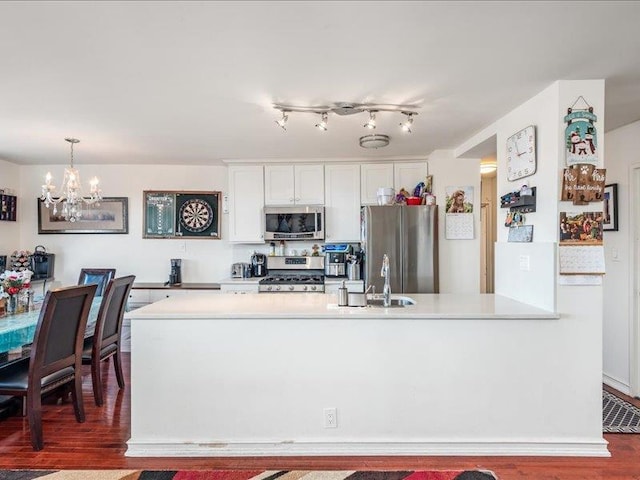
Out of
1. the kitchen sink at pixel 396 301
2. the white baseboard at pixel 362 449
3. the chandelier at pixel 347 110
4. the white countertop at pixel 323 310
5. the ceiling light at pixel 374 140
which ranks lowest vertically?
the white baseboard at pixel 362 449

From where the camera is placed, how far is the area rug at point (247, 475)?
2.12 m

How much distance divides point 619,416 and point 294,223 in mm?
3504

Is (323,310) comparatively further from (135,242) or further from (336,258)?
(135,242)

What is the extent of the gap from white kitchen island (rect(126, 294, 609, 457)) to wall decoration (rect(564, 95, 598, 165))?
1.01 m

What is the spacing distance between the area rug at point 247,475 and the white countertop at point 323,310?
88 centimetres

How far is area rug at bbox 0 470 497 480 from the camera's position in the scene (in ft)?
6.94

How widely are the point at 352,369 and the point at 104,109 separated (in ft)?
8.50

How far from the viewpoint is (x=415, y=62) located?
207cm

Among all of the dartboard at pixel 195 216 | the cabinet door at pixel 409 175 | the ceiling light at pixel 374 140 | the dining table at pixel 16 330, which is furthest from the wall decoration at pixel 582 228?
the dartboard at pixel 195 216

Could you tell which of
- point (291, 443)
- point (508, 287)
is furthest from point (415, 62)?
point (291, 443)

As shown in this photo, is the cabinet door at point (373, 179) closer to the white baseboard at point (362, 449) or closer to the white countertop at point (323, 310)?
the white countertop at point (323, 310)

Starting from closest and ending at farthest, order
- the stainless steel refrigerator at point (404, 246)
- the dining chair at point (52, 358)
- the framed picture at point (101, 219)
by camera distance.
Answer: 1. the dining chair at point (52, 358)
2. the stainless steel refrigerator at point (404, 246)
3. the framed picture at point (101, 219)

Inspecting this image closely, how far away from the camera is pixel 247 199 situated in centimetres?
462

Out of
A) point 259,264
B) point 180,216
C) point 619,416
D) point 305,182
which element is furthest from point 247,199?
point 619,416
